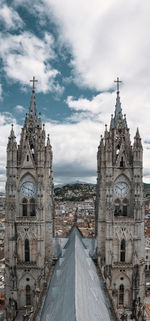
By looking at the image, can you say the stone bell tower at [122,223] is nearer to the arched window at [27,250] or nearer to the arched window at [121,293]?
the arched window at [121,293]

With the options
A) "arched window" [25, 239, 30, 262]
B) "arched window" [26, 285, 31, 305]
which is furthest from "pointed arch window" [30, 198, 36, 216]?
"arched window" [26, 285, 31, 305]

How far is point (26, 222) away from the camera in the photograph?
96.4 ft

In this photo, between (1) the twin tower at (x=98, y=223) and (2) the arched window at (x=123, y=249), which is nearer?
(1) the twin tower at (x=98, y=223)

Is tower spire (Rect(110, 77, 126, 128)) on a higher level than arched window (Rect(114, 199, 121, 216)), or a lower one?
higher

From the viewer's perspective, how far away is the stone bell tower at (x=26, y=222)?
95.9 ft

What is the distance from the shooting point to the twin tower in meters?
29.2

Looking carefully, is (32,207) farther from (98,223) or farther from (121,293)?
(121,293)

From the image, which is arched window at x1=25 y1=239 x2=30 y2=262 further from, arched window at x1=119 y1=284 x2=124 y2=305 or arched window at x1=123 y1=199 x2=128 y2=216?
arched window at x1=123 y1=199 x2=128 y2=216

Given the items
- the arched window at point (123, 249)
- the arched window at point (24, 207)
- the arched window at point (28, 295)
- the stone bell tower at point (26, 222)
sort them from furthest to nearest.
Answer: the arched window at point (24, 207) → the arched window at point (123, 249) → the arched window at point (28, 295) → the stone bell tower at point (26, 222)

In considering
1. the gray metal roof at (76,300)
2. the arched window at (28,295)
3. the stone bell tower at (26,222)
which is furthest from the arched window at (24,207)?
the gray metal roof at (76,300)

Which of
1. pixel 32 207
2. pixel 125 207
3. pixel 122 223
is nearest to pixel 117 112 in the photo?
pixel 125 207

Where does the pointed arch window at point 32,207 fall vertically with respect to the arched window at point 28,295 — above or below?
above

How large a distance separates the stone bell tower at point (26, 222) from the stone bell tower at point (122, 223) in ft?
23.2

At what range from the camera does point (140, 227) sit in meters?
29.5
